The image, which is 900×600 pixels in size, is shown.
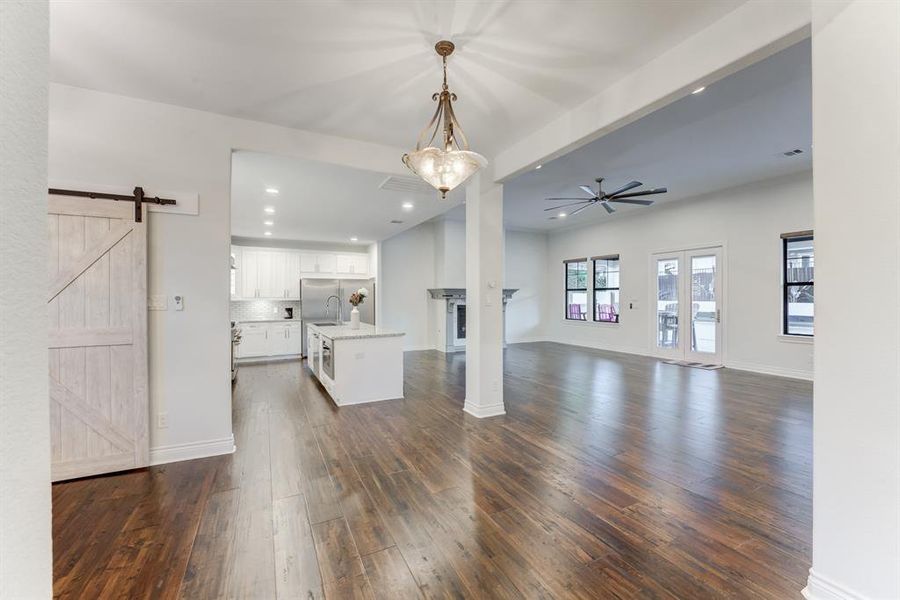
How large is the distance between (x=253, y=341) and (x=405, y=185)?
5.19 metres

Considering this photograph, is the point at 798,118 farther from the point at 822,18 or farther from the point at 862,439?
the point at 862,439

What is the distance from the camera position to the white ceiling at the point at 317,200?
396cm

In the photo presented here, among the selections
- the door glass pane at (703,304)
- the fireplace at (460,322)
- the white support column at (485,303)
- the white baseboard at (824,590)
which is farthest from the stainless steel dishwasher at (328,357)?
the door glass pane at (703,304)

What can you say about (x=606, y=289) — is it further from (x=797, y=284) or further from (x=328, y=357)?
(x=328, y=357)

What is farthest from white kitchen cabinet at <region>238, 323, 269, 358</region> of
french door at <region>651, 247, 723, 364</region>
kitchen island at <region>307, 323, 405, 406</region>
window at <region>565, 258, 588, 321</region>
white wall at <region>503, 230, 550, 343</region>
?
french door at <region>651, 247, 723, 364</region>

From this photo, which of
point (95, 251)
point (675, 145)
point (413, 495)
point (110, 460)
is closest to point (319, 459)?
point (413, 495)

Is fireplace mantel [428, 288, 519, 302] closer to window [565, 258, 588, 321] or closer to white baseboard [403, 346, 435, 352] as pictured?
white baseboard [403, 346, 435, 352]

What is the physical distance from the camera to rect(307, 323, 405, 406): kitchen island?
14.6 ft

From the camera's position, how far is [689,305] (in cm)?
707

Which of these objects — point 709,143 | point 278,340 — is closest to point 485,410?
point 709,143

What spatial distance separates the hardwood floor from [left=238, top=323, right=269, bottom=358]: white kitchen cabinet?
390 cm

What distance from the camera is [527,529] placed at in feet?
6.77

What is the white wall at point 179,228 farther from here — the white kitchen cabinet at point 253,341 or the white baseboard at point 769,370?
the white baseboard at point 769,370

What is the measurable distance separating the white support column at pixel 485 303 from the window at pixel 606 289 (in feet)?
18.1
